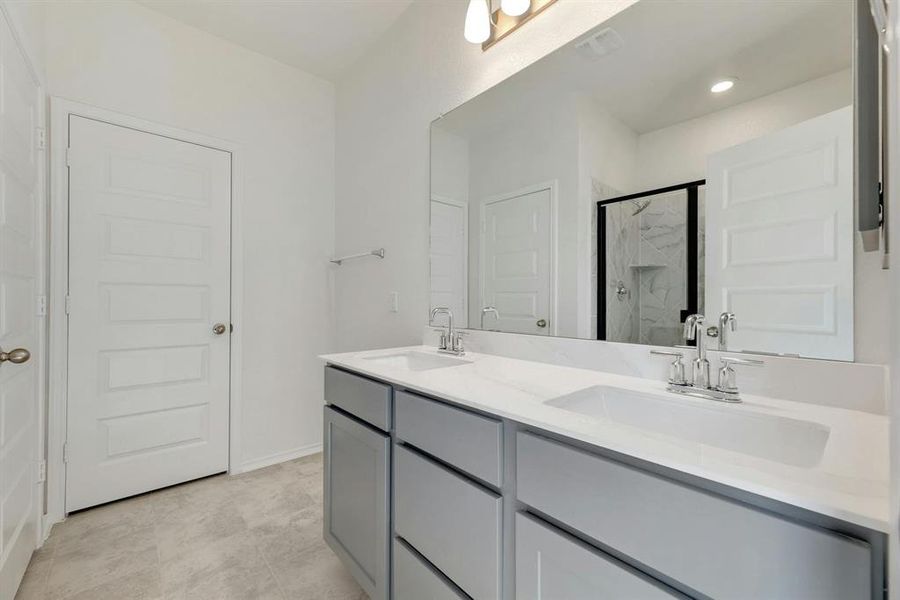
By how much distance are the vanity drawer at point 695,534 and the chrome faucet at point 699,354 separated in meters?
0.46

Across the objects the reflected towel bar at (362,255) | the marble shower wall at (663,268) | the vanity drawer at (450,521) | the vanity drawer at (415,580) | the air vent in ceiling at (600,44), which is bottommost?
the vanity drawer at (415,580)

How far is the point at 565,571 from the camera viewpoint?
721mm

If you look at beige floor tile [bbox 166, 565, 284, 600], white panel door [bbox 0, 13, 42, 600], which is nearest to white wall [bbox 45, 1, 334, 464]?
white panel door [bbox 0, 13, 42, 600]

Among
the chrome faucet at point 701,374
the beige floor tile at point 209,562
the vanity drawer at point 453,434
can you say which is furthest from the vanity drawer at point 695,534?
the beige floor tile at point 209,562

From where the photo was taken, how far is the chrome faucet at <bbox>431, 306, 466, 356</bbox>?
1.69 metres

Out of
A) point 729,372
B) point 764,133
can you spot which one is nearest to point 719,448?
point 729,372

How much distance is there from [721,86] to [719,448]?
96 centimetres

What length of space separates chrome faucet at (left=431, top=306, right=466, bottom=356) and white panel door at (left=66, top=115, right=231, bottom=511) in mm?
1490

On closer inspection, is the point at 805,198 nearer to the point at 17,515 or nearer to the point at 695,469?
the point at 695,469

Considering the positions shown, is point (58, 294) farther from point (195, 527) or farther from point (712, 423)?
point (712, 423)

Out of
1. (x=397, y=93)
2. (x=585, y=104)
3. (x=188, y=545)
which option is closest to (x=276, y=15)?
(x=397, y=93)

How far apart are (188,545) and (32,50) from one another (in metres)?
2.23

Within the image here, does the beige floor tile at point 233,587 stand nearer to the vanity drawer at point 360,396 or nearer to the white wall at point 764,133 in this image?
the vanity drawer at point 360,396

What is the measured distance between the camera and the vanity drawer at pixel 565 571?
0.62 m
